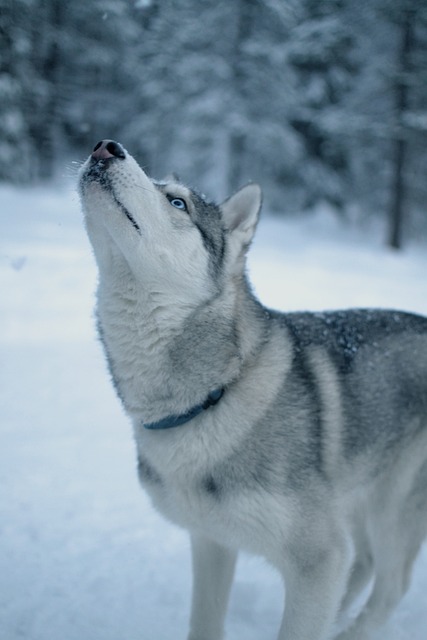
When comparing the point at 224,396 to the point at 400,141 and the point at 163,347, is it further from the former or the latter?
the point at 400,141

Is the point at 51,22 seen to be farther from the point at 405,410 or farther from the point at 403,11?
the point at 405,410

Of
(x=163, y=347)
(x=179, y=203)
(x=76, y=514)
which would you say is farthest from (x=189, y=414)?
(x=76, y=514)

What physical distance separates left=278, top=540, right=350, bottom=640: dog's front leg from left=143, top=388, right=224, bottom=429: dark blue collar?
0.70 metres

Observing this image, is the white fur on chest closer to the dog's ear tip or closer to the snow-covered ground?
the snow-covered ground

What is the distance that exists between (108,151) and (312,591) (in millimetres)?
1986

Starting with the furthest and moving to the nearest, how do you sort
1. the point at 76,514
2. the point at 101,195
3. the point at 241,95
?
the point at 241,95 → the point at 76,514 → the point at 101,195

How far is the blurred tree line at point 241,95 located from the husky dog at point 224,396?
11.5m

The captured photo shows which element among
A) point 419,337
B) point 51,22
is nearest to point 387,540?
point 419,337

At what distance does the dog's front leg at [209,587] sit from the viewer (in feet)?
8.51

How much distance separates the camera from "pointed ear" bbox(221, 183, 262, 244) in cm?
253

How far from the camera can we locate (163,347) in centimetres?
216

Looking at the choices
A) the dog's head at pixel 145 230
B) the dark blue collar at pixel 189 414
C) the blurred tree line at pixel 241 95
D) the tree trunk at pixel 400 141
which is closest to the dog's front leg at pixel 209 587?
the dark blue collar at pixel 189 414

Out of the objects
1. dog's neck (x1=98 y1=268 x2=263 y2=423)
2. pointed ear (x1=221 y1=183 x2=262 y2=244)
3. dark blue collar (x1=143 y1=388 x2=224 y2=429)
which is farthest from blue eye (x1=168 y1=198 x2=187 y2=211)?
dark blue collar (x1=143 y1=388 x2=224 y2=429)

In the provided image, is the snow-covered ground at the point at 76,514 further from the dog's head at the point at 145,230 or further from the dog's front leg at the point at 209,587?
the dog's head at the point at 145,230
